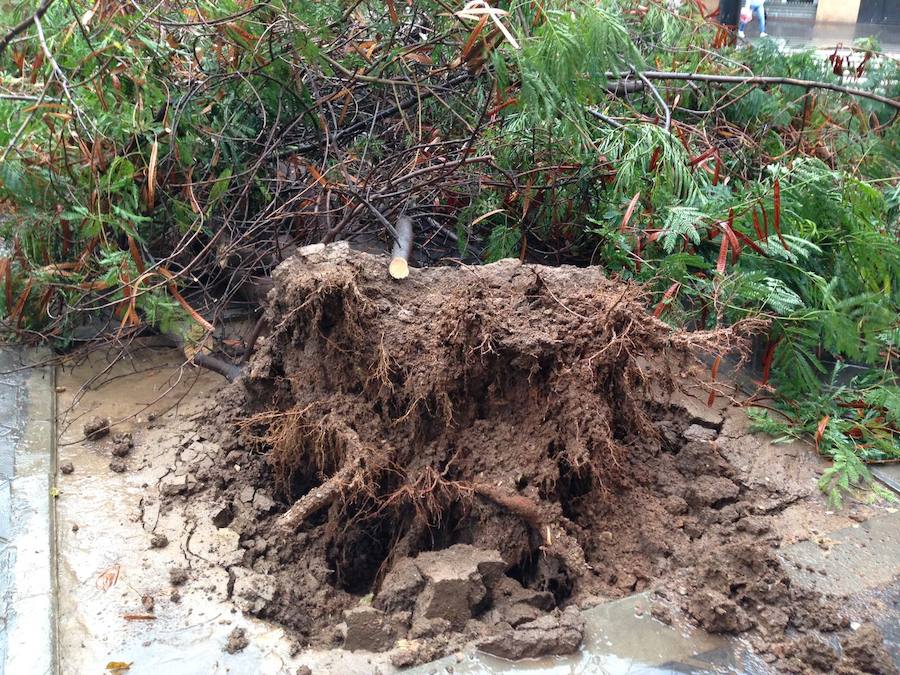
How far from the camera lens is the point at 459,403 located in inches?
117

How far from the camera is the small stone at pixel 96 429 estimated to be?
3.48 meters

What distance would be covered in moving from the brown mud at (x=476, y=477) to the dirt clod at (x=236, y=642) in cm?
13

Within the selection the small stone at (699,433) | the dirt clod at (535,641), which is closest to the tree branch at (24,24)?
the dirt clod at (535,641)

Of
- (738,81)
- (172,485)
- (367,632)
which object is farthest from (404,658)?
(738,81)

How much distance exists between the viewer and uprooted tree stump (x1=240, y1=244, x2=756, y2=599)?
2.81 metres

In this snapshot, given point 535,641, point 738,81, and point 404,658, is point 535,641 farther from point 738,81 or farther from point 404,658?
point 738,81

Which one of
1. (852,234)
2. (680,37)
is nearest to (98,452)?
(852,234)

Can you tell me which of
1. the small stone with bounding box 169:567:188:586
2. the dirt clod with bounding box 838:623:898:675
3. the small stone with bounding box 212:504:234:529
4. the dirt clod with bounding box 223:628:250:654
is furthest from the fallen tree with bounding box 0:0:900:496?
the dirt clod with bounding box 223:628:250:654

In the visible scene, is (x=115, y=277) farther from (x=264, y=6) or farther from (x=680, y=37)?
(x=680, y=37)

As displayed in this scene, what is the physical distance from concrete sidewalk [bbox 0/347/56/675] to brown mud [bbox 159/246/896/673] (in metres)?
0.51

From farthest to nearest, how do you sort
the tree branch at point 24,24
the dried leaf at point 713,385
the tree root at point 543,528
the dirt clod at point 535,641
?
1. the dried leaf at point 713,385
2. the tree root at point 543,528
3. the dirt clod at point 535,641
4. the tree branch at point 24,24

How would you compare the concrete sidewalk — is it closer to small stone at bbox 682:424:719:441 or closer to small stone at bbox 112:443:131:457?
small stone at bbox 112:443:131:457

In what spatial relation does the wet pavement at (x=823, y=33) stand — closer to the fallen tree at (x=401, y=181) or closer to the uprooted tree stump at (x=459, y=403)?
the fallen tree at (x=401, y=181)

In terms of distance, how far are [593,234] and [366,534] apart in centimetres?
221
